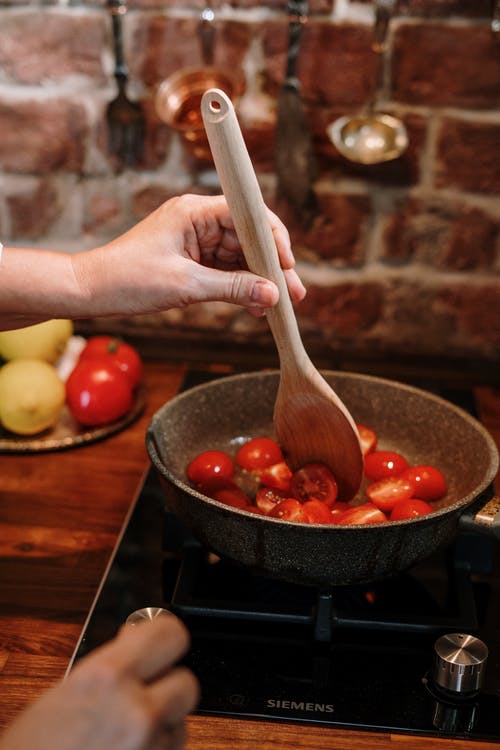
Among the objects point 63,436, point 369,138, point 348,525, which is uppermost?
point 369,138

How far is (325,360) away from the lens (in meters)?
1.32

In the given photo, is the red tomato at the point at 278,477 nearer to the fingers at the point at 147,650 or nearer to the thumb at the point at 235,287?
the thumb at the point at 235,287

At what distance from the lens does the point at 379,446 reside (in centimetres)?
101

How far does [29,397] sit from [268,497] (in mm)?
366

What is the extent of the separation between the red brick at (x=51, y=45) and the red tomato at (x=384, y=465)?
0.70 m

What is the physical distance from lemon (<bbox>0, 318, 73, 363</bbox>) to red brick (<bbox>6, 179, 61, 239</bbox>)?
19 centimetres

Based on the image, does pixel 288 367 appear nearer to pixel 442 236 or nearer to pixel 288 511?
pixel 288 511

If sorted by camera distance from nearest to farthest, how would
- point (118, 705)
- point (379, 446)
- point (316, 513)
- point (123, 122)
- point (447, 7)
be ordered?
point (118, 705) → point (316, 513) → point (379, 446) → point (447, 7) → point (123, 122)

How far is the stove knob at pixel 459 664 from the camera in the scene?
2.25 feet

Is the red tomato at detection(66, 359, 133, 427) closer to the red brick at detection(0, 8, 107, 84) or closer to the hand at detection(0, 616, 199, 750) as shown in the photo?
the red brick at detection(0, 8, 107, 84)

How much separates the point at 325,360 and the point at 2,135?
0.61 m

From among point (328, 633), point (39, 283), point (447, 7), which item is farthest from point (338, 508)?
point (447, 7)

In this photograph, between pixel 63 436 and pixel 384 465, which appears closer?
pixel 384 465

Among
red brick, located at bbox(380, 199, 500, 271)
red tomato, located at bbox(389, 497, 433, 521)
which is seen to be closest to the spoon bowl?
red brick, located at bbox(380, 199, 500, 271)
